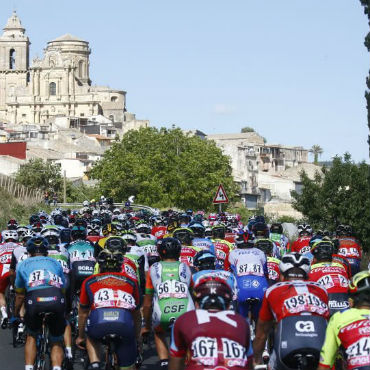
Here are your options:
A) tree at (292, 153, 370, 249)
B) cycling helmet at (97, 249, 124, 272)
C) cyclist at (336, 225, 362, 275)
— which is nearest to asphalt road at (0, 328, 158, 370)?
cycling helmet at (97, 249, 124, 272)

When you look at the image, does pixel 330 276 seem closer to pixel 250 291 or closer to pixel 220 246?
pixel 250 291

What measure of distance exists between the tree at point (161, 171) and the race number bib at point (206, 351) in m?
67.3

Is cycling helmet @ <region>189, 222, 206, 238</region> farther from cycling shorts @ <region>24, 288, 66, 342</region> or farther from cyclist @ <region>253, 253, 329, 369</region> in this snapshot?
cyclist @ <region>253, 253, 329, 369</region>

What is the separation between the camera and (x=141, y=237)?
19.2 meters

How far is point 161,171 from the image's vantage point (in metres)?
83.4

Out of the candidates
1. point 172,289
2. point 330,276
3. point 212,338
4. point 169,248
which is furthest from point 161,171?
point 212,338

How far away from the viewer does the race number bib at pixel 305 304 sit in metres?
10.3

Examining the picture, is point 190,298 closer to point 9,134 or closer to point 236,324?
point 236,324

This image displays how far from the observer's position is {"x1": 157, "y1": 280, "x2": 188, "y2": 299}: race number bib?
1268cm

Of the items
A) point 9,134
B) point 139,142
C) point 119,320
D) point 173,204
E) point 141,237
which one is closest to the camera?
point 119,320

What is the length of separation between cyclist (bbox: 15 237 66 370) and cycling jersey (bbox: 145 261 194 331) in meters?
0.94

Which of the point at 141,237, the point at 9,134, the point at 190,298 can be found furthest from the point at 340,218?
the point at 9,134

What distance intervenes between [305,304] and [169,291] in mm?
2651

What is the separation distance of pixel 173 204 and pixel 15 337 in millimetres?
64352
